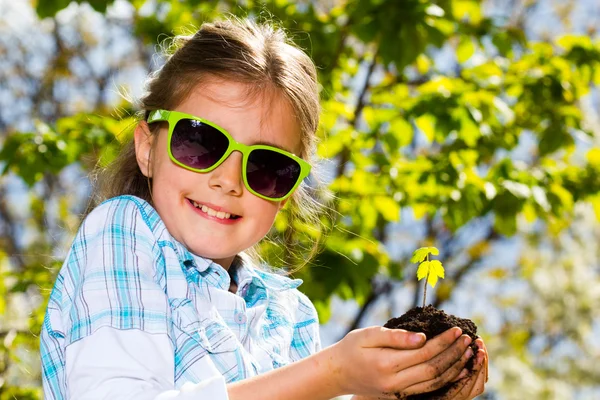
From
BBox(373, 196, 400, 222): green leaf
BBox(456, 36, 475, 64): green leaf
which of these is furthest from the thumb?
BBox(456, 36, 475, 64): green leaf

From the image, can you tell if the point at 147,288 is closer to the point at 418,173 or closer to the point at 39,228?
the point at 418,173

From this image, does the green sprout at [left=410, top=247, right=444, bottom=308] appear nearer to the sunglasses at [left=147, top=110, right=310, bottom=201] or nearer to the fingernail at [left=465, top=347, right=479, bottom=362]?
the fingernail at [left=465, top=347, right=479, bottom=362]

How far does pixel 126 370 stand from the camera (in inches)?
48.1

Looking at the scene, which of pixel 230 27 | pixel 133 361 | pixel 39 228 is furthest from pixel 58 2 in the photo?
pixel 39 228

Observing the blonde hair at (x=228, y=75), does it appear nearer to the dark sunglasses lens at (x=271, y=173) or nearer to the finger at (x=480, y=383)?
the dark sunglasses lens at (x=271, y=173)

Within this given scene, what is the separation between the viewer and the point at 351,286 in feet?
12.6

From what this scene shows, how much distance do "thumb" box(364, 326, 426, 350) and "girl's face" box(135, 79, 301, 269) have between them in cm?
44

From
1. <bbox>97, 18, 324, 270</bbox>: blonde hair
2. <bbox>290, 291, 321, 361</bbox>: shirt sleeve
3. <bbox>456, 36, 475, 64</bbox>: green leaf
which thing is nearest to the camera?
<bbox>97, 18, 324, 270</bbox>: blonde hair

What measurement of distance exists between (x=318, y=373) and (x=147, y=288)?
1.08 feet

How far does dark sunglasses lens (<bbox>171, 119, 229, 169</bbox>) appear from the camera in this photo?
1490 mm

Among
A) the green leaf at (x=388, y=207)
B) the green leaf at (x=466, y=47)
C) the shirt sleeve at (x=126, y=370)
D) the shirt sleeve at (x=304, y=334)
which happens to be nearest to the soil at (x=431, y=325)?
the shirt sleeve at (x=126, y=370)

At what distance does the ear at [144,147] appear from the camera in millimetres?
1681

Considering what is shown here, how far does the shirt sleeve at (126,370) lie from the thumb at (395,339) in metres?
0.23

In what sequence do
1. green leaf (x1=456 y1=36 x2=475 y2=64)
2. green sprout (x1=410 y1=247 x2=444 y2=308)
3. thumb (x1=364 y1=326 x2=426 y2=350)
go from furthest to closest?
green leaf (x1=456 y1=36 x2=475 y2=64), green sprout (x1=410 y1=247 x2=444 y2=308), thumb (x1=364 y1=326 x2=426 y2=350)
